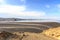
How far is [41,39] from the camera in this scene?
966 centimetres

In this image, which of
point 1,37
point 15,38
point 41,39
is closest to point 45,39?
point 41,39

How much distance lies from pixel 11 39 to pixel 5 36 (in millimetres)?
435

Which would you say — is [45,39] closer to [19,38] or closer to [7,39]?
[19,38]

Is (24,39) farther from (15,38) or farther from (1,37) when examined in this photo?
(1,37)

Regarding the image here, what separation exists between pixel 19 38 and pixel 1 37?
3.39 feet

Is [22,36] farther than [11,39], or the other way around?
[22,36]

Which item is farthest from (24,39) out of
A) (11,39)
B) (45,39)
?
(45,39)

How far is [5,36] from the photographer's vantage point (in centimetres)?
905

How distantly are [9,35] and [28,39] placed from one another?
1139mm

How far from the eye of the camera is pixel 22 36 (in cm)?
948

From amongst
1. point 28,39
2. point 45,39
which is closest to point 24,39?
point 28,39

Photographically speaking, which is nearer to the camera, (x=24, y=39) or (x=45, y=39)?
(x=24, y=39)

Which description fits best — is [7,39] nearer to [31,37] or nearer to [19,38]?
[19,38]

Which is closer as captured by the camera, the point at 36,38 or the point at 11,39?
the point at 11,39
